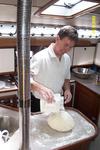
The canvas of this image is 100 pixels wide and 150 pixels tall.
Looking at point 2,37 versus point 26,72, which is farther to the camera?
point 2,37

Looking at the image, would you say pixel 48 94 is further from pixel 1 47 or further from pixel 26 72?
pixel 1 47

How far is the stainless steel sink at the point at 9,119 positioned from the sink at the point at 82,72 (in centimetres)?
158

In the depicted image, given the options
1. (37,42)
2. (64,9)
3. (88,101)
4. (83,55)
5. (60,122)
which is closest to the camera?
(60,122)

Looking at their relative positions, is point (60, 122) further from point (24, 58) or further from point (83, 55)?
point (83, 55)

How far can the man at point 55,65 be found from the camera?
5.43ft

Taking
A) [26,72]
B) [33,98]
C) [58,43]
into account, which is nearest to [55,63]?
[58,43]

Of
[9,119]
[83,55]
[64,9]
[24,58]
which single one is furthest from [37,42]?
[24,58]

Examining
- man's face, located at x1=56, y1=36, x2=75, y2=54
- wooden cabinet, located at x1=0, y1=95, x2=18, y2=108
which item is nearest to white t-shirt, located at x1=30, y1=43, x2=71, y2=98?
man's face, located at x1=56, y1=36, x2=75, y2=54

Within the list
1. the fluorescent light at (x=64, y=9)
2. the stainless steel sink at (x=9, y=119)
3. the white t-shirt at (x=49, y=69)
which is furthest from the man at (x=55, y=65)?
the stainless steel sink at (x=9, y=119)

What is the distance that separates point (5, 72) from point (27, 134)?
1.86 metres

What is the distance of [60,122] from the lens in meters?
1.24

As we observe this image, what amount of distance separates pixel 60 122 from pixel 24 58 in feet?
2.30

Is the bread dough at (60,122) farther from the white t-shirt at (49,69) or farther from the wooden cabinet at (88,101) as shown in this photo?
the wooden cabinet at (88,101)

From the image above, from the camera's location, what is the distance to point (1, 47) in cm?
247
